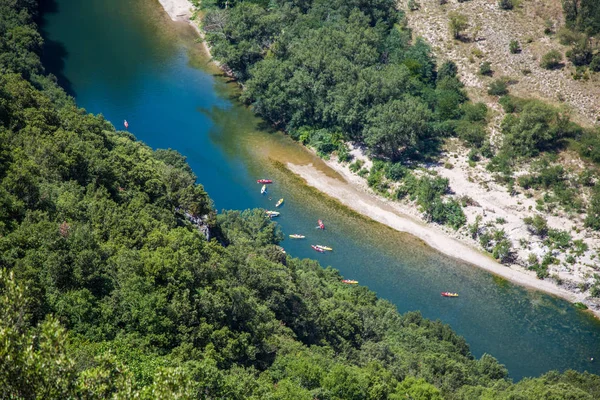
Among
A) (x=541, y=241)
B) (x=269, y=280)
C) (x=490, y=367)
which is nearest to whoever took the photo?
(x=269, y=280)

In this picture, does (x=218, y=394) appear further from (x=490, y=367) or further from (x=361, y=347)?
(x=490, y=367)

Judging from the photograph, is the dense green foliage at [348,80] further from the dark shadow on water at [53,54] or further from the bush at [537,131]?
the dark shadow on water at [53,54]

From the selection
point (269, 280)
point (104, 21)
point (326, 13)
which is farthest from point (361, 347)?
point (104, 21)

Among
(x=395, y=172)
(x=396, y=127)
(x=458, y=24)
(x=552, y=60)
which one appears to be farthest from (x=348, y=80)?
(x=552, y=60)

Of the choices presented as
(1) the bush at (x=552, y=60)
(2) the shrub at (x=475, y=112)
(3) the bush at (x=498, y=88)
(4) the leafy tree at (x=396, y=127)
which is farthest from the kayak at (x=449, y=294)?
(1) the bush at (x=552, y=60)

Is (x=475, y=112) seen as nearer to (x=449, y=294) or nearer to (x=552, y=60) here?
(x=552, y=60)

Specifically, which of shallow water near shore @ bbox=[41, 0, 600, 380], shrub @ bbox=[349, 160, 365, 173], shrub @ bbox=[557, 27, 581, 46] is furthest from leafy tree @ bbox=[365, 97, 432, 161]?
shrub @ bbox=[557, 27, 581, 46]

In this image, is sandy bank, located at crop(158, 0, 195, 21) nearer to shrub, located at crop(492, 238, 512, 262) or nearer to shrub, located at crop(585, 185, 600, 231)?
shrub, located at crop(492, 238, 512, 262)
